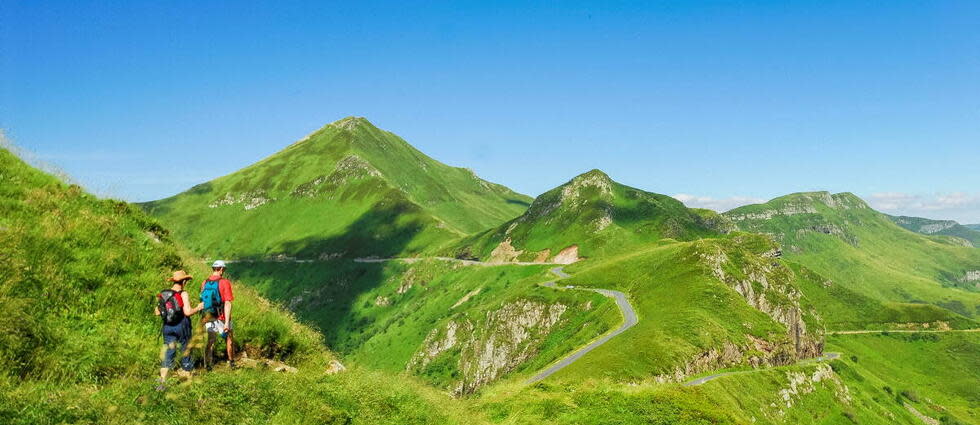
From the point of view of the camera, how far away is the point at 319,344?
19562 mm

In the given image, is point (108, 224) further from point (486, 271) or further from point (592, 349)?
point (486, 271)

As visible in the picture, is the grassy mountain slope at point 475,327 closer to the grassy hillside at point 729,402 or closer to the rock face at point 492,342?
the rock face at point 492,342

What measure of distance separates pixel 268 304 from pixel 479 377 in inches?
4006

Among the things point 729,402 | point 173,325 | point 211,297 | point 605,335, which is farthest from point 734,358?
point 173,325

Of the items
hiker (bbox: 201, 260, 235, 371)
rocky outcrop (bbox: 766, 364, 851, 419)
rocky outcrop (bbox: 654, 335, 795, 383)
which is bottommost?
rocky outcrop (bbox: 766, 364, 851, 419)

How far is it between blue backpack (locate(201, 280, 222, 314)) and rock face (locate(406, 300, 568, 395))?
9298 cm

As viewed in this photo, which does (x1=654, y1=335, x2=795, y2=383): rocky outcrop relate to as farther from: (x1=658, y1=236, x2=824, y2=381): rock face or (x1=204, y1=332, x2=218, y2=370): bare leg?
(x1=204, y1=332, x2=218, y2=370): bare leg

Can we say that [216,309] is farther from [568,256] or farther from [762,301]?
[568,256]

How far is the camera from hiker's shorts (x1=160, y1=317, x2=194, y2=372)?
1293cm

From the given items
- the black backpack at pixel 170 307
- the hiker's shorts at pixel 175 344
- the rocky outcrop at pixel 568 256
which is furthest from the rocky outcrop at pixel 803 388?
the rocky outcrop at pixel 568 256

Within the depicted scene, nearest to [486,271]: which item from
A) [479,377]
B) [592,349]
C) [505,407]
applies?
[479,377]

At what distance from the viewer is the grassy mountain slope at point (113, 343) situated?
11.7 meters

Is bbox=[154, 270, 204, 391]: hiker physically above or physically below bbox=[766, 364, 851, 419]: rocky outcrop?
above

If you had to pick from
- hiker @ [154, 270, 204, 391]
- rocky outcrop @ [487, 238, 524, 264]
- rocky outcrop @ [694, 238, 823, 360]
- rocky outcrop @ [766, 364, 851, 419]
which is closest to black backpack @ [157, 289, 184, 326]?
hiker @ [154, 270, 204, 391]
